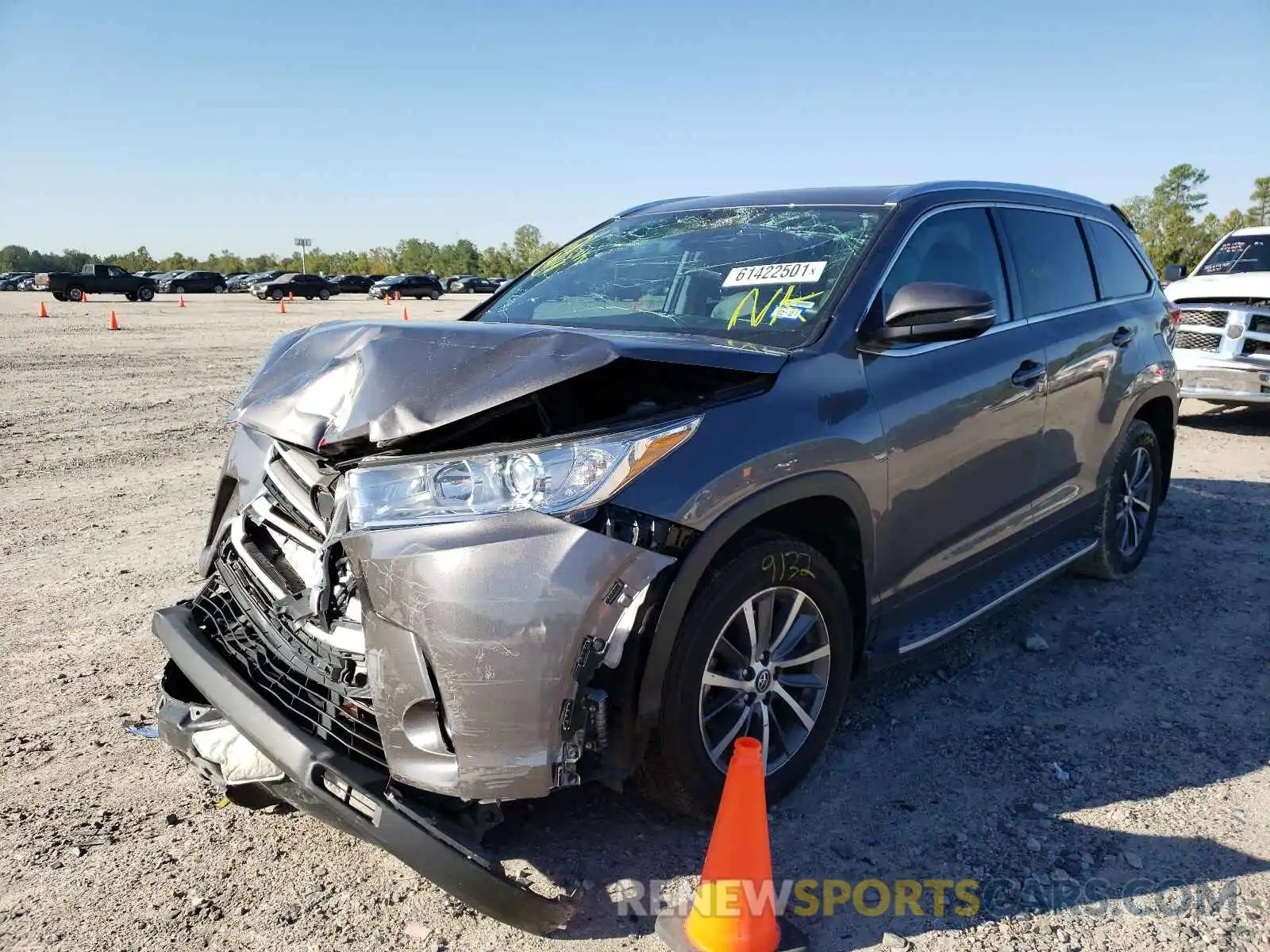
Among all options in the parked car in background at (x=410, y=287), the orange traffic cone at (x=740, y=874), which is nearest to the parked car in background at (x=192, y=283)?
the parked car in background at (x=410, y=287)

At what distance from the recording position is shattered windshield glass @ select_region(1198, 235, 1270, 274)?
10.3 metres

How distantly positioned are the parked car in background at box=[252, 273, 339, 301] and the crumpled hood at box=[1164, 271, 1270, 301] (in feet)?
149


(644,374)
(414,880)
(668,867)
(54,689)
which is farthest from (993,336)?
(54,689)

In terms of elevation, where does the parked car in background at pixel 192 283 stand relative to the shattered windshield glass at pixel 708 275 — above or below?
above

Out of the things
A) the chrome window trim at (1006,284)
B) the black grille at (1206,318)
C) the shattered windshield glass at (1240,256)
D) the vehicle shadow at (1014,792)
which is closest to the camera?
the vehicle shadow at (1014,792)

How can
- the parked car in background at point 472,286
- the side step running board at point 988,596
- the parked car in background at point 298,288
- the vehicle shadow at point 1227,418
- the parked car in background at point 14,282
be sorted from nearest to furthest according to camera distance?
1. the side step running board at point 988,596
2. the vehicle shadow at point 1227,418
3. the parked car in background at point 298,288
4. the parked car in background at point 472,286
5. the parked car in background at point 14,282

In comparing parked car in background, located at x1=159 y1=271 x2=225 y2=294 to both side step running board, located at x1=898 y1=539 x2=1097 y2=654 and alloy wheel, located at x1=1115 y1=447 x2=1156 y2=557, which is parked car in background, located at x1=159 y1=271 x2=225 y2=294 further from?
side step running board, located at x1=898 y1=539 x2=1097 y2=654

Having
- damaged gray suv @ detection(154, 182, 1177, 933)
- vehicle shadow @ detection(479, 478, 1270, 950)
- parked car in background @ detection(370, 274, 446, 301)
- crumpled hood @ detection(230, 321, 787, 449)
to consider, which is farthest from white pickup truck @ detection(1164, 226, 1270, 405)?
parked car in background @ detection(370, 274, 446, 301)

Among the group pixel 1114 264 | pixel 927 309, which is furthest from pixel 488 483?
pixel 1114 264

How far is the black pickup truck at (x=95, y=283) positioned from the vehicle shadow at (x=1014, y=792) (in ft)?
148

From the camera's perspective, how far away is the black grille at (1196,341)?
952 cm

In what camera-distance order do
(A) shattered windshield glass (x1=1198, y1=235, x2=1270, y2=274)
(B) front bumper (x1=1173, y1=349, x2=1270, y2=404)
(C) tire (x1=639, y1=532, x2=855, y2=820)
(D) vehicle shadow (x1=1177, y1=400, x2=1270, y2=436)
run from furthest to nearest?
(A) shattered windshield glass (x1=1198, y1=235, x2=1270, y2=274), (D) vehicle shadow (x1=1177, y1=400, x2=1270, y2=436), (B) front bumper (x1=1173, y1=349, x2=1270, y2=404), (C) tire (x1=639, y1=532, x2=855, y2=820)

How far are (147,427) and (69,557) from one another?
4.54 m

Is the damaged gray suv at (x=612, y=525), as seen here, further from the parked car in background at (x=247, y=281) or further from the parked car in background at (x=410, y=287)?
the parked car in background at (x=247, y=281)
